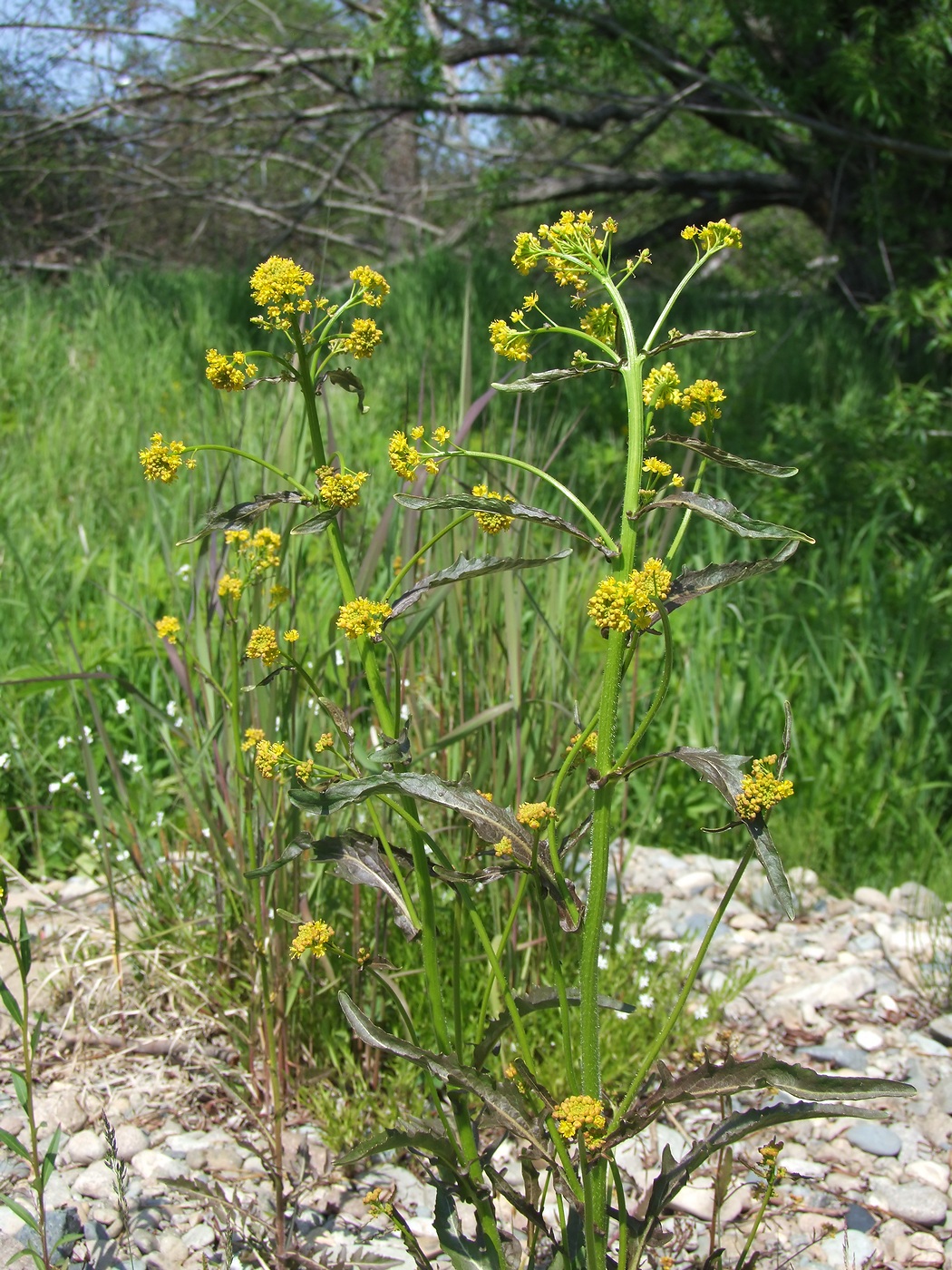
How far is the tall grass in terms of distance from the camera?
2.04 meters

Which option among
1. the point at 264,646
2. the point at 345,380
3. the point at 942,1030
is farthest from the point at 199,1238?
the point at 942,1030

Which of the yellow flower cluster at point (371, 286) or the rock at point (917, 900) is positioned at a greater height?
the yellow flower cluster at point (371, 286)

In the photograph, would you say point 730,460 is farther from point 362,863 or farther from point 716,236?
point 362,863

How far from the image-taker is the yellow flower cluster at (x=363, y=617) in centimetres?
104

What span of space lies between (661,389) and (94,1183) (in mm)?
1374

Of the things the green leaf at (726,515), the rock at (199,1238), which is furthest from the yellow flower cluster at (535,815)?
the rock at (199,1238)

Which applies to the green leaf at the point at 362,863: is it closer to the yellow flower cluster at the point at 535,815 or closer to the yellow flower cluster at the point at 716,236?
the yellow flower cluster at the point at 535,815

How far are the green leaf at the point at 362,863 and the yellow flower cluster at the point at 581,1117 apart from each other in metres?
0.23

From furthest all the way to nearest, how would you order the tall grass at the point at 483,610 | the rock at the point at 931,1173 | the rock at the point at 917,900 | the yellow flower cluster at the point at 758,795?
the rock at the point at 917,900 < the tall grass at the point at 483,610 < the rock at the point at 931,1173 < the yellow flower cluster at the point at 758,795

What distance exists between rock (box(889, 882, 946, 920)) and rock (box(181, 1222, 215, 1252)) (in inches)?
63.5

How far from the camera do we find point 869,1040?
2.06 metres

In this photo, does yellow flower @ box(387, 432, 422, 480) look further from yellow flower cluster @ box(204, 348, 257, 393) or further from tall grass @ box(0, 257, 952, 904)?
tall grass @ box(0, 257, 952, 904)

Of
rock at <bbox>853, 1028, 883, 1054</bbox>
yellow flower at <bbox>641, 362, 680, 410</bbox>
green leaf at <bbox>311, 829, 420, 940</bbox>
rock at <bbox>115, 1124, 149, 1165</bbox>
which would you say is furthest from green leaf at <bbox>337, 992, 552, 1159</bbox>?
rock at <bbox>853, 1028, 883, 1054</bbox>

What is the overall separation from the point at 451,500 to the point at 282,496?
0.21 metres
